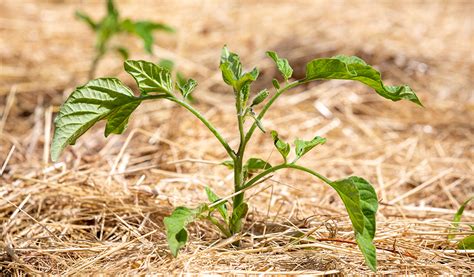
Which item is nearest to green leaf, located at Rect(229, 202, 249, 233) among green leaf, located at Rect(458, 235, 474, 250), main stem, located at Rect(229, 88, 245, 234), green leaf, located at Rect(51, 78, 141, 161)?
main stem, located at Rect(229, 88, 245, 234)

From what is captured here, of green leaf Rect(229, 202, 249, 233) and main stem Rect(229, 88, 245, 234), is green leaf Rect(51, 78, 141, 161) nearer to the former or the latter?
main stem Rect(229, 88, 245, 234)

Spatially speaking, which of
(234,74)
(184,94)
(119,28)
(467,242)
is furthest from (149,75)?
(119,28)

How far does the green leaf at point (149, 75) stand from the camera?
122 cm

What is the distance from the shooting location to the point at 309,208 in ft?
5.56

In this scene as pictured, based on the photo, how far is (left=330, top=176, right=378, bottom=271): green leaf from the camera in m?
1.14

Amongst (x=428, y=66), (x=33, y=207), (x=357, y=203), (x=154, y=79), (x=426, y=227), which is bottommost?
(x=33, y=207)

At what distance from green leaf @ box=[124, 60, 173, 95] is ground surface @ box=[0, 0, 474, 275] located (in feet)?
1.16

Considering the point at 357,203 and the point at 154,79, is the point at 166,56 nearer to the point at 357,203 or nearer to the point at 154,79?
the point at 154,79

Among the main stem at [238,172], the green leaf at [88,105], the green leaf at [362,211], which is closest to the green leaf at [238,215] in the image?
the main stem at [238,172]

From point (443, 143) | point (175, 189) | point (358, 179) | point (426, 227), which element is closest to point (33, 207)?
point (175, 189)

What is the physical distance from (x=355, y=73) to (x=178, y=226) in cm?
47

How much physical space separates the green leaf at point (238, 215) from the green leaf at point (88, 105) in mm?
325

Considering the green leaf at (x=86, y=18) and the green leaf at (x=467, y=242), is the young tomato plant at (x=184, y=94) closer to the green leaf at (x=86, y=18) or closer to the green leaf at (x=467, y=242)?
the green leaf at (x=467, y=242)

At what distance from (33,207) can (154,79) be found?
62 cm
